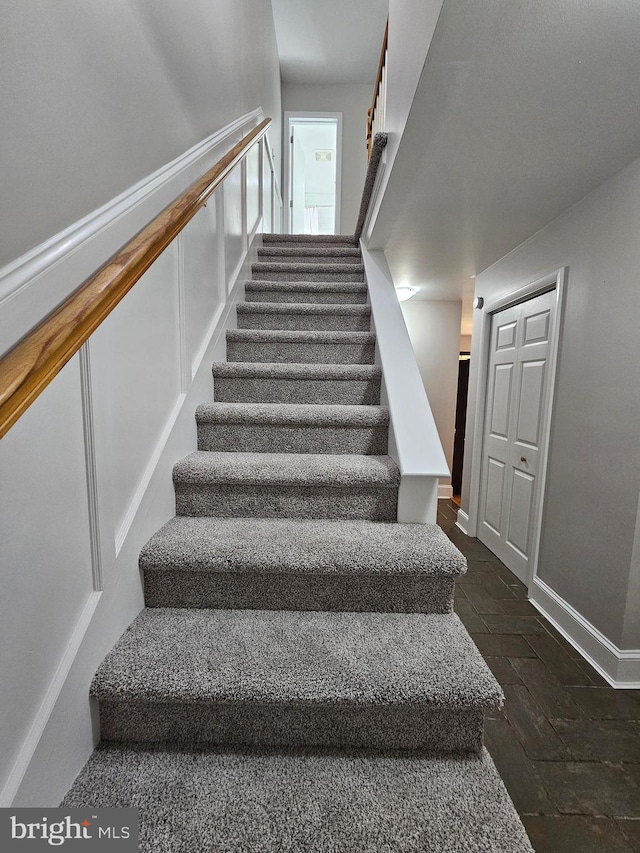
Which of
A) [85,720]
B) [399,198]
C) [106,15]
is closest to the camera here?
[85,720]

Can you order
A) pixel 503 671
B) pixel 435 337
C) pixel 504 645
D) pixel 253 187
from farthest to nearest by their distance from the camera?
pixel 435 337 < pixel 253 187 < pixel 504 645 < pixel 503 671

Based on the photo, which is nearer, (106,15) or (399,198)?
(106,15)

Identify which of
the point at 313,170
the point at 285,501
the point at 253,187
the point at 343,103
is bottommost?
the point at 285,501

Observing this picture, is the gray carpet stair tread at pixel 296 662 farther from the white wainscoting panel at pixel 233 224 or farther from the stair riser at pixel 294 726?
the white wainscoting panel at pixel 233 224

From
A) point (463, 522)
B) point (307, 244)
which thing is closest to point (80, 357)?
point (307, 244)

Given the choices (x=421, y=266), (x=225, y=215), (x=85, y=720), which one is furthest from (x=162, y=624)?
(x=421, y=266)

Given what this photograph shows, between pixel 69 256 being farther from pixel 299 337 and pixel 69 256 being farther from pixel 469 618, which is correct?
pixel 469 618

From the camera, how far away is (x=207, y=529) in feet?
4.01

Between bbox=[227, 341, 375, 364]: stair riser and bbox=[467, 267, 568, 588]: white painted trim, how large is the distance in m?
1.03

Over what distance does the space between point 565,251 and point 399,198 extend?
0.94 metres

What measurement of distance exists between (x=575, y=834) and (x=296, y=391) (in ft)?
5.52

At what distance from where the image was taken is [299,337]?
6.57 feet

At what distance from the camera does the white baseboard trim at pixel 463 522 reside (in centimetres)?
341

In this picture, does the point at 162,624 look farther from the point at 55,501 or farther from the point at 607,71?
the point at 607,71
